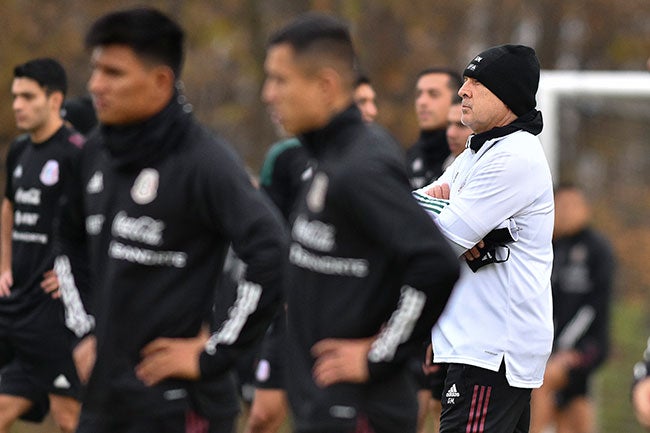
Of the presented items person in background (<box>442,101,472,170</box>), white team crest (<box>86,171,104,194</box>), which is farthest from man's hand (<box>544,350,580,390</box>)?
white team crest (<box>86,171,104,194</box>)

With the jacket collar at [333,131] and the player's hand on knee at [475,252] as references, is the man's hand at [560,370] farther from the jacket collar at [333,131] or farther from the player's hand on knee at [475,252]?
the jacket collar at [333,131]

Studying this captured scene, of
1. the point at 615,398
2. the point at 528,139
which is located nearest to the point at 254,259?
the point at 528,139

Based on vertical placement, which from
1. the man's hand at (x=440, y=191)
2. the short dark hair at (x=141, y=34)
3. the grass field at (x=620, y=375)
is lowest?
the grass field at (x=620, y=375)

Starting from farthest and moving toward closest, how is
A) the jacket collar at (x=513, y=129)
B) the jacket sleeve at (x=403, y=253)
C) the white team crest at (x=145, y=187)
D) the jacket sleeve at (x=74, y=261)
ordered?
the jacket collar at (x=513, y=129) → the jacket sleeve at (x=74, y=261) → the white team crest at (x=145, y=187) → the jacket sleeve at (x=403, y=253)

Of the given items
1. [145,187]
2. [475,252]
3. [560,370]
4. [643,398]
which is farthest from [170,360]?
[560,370]

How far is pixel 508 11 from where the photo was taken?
29625 mm

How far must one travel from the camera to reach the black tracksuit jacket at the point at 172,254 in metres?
5.22

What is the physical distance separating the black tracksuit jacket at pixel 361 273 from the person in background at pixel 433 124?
4.54 meters

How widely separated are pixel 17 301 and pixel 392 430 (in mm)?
4892

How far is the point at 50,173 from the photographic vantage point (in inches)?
362

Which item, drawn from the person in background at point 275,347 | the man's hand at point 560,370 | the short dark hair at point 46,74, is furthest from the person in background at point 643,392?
the man's hand at point 560,370

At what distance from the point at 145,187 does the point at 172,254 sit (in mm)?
260

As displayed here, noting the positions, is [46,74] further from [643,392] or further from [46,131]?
[643,392]

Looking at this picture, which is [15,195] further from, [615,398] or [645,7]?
[645,7]
